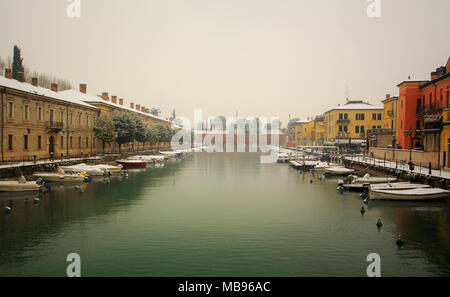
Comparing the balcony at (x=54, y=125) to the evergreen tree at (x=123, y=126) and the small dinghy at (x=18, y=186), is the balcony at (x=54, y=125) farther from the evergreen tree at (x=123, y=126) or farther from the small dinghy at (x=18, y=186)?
the small dinghy at (x=18, y=186)

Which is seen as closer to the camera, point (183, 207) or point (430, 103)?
point (183, 207)

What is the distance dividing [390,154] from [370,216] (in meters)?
28.8

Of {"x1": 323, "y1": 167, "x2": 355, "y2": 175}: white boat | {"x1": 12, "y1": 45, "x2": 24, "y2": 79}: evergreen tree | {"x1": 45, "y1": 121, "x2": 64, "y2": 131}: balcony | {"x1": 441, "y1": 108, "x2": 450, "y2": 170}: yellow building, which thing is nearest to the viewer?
{"x1": 441, "y1": 108, "x2": 450, "y2": 170}: yellow building

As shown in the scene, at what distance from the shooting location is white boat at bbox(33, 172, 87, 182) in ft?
126

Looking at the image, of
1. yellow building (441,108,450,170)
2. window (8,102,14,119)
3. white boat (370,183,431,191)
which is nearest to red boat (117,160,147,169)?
window (8,102,14,119)

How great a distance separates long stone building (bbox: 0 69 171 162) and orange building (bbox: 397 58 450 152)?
47.7 metres

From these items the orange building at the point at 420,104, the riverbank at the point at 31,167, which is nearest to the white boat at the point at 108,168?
the riverbank at the point at 31,167

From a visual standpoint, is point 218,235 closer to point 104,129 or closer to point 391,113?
point 104,129

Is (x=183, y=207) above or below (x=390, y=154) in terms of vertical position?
below

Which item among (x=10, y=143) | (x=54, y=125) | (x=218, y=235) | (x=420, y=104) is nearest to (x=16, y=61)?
(x=54, y=125)

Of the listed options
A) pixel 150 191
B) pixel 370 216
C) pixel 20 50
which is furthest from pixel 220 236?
pixel 20 50

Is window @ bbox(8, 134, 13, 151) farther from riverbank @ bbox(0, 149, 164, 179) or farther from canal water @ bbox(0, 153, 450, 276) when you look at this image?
canal water @ bbox(0, 153, 450, 276)

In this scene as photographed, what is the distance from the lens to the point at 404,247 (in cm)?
1747
